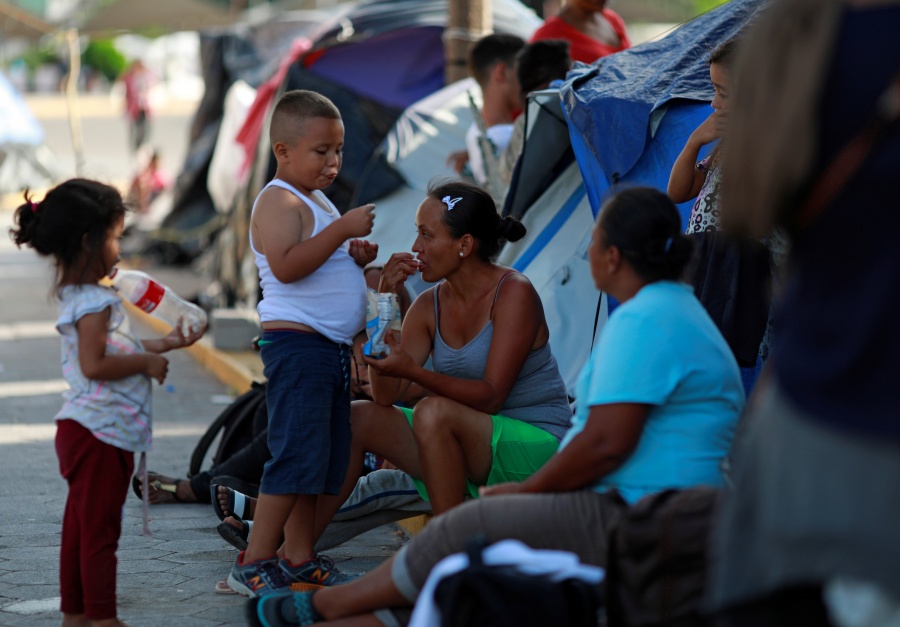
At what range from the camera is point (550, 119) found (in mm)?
5793

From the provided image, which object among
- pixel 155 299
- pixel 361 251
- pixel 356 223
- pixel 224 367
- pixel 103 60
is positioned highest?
pixel 103 60

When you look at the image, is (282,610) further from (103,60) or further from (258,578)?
(103,60)

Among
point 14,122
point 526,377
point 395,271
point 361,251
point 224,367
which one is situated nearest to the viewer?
point 361,251

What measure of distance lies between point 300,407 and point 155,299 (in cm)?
60

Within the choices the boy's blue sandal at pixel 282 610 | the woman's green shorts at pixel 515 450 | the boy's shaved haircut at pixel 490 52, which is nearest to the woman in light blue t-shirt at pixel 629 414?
the boy's blue sandal at pixel 282 610

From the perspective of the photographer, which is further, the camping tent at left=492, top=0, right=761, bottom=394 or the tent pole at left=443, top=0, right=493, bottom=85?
the tent pole at left=443, top=0, right=493, bottom=85

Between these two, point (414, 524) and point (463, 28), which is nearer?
point (414, 524)

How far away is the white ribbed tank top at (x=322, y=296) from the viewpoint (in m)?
3.96

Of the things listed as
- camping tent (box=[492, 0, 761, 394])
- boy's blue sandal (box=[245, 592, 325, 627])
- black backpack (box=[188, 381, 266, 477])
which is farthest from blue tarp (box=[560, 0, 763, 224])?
boy's blue sandal (box=[245, 592, 325, 627])

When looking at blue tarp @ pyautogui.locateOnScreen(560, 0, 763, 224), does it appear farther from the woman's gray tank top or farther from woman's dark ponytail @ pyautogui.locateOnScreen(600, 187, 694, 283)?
woman's dark ponytail @ pyautogui.locateOnScreen(600, 187, 694, 283)

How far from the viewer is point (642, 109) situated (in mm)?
5020

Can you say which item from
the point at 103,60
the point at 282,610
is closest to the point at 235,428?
the point at 282,610

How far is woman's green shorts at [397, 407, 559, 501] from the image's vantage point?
4.12 metres

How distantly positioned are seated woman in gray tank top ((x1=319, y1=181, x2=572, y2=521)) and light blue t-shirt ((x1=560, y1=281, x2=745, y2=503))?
0.96 m
